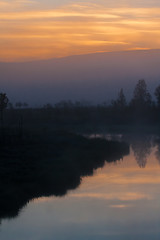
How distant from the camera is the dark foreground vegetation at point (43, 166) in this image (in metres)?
19.3

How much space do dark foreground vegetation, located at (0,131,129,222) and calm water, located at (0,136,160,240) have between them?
2.02 ft

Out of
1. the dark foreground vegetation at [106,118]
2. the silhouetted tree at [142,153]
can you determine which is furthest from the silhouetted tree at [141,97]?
the silhouetted tree at [142,153]

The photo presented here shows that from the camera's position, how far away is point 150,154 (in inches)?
1598

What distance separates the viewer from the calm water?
48.2ft

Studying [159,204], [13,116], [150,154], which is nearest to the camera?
[159,204]

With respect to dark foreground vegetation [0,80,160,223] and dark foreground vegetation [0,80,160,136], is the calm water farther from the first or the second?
dark foreground vegetation [0,80,160,136]

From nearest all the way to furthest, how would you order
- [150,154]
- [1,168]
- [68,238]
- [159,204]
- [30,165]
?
[68,238] < [159,204] < [1,168] < [30,165] < [150,154]

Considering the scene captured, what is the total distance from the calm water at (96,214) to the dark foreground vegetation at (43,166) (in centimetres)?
62

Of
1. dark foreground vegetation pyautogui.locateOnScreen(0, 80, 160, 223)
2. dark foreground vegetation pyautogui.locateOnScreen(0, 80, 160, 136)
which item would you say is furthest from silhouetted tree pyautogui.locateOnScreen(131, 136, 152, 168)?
dark foreground vegetation pyautogui.locateOnScreen(0, 80, 160, 136)

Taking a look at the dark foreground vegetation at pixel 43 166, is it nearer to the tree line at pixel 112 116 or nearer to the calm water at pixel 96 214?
the calm water at pixel 96 214

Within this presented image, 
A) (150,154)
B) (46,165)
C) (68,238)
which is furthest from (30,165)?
(150,154)

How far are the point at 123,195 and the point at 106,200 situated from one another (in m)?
1.44

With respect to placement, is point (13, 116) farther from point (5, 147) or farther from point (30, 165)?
point (30, 165)

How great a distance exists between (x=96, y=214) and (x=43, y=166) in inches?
375
